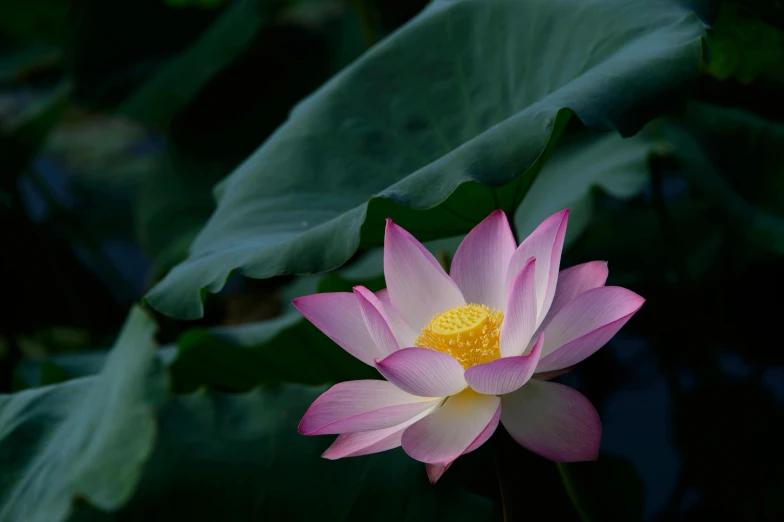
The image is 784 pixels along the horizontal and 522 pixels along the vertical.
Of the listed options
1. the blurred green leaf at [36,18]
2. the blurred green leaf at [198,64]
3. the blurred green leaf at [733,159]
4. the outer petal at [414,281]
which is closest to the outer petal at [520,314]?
the outer petal at [414,281]

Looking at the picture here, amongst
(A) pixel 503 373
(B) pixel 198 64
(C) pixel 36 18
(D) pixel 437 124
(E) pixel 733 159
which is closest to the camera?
(A) pixel 503 373

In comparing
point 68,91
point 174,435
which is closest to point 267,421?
point 174,435

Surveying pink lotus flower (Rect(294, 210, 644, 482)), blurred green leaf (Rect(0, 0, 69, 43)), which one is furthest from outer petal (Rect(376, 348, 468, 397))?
blurred green leaf (Rect(0, 0, 69, 43))

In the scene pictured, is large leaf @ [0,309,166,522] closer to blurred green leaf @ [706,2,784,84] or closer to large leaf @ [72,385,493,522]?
large leaf @ [72,385,493,522]

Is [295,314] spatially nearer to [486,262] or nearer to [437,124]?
[437,124]

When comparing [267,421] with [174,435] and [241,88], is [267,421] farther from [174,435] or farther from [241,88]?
[241,88]

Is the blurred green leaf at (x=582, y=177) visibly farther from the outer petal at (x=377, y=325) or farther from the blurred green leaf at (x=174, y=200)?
the blurred green leaf at (x=174, y=200)

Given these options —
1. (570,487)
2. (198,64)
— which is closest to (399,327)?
(570,487)
